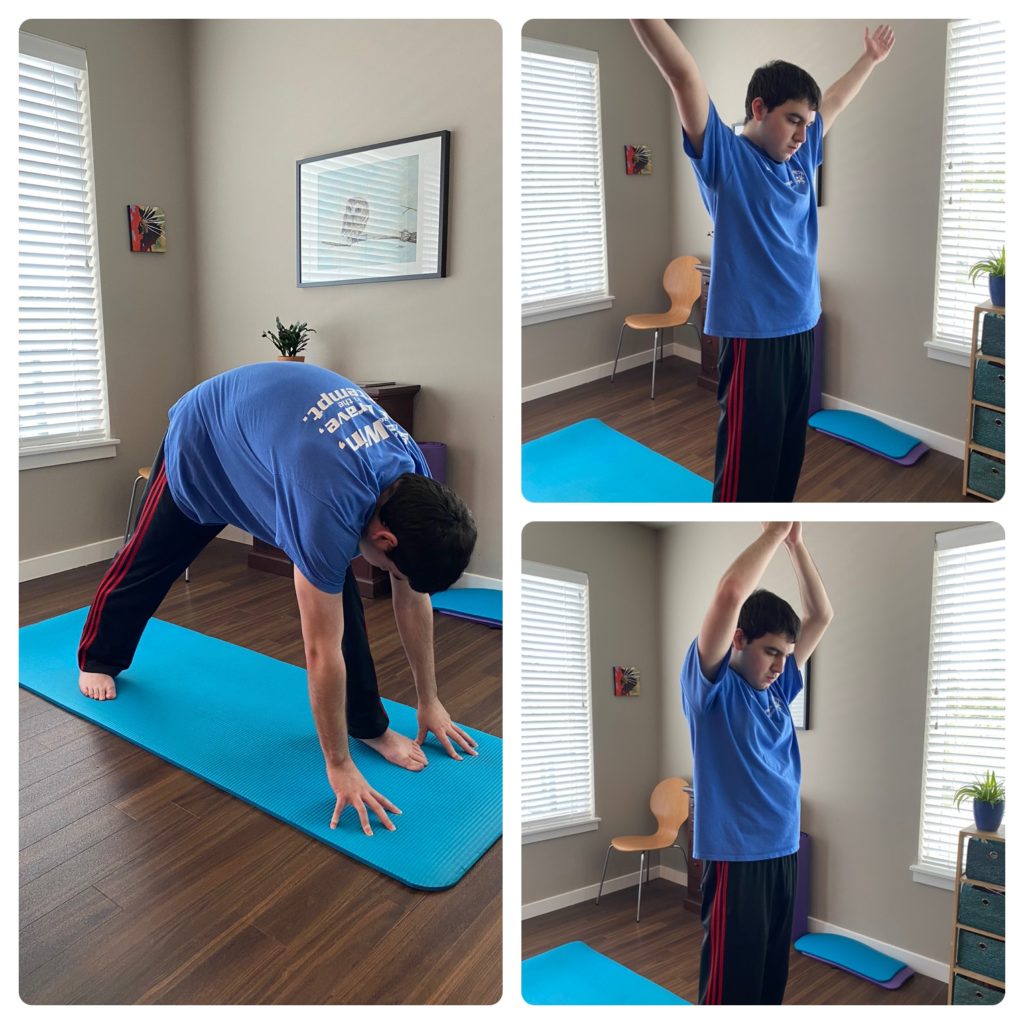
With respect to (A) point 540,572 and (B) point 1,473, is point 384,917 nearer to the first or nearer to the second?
(A) point 540,572

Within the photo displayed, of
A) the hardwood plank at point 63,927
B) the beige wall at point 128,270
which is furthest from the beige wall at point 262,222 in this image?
the hardwood plank at point 63,927

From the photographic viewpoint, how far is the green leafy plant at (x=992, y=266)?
100 cm

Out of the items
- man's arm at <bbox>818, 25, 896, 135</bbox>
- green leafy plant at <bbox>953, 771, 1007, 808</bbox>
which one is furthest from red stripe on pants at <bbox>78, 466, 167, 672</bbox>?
green leafy plant at <bbox>953, 771, 1007, 808</bbox>

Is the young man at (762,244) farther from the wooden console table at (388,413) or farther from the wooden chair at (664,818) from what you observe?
the wooden console table at (388,413)

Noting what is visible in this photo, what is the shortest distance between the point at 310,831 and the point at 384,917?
31 cm

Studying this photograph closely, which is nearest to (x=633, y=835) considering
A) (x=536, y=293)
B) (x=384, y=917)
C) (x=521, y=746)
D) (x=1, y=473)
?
(x=521, y=746)

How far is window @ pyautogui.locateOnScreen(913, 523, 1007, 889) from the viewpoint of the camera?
1.08 m

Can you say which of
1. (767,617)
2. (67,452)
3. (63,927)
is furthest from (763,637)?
(67,452)

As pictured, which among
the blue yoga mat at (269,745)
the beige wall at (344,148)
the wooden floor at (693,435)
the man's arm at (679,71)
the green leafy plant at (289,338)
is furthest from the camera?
the green leafy plant at (289,338)

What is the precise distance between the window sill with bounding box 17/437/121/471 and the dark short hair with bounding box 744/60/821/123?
2915 mm

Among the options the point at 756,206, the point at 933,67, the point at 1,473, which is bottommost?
the point at 1,473

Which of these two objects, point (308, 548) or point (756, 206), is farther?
point (308, 548)

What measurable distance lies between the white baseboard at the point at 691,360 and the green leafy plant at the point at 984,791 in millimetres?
437

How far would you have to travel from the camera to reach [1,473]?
1.12 metres
